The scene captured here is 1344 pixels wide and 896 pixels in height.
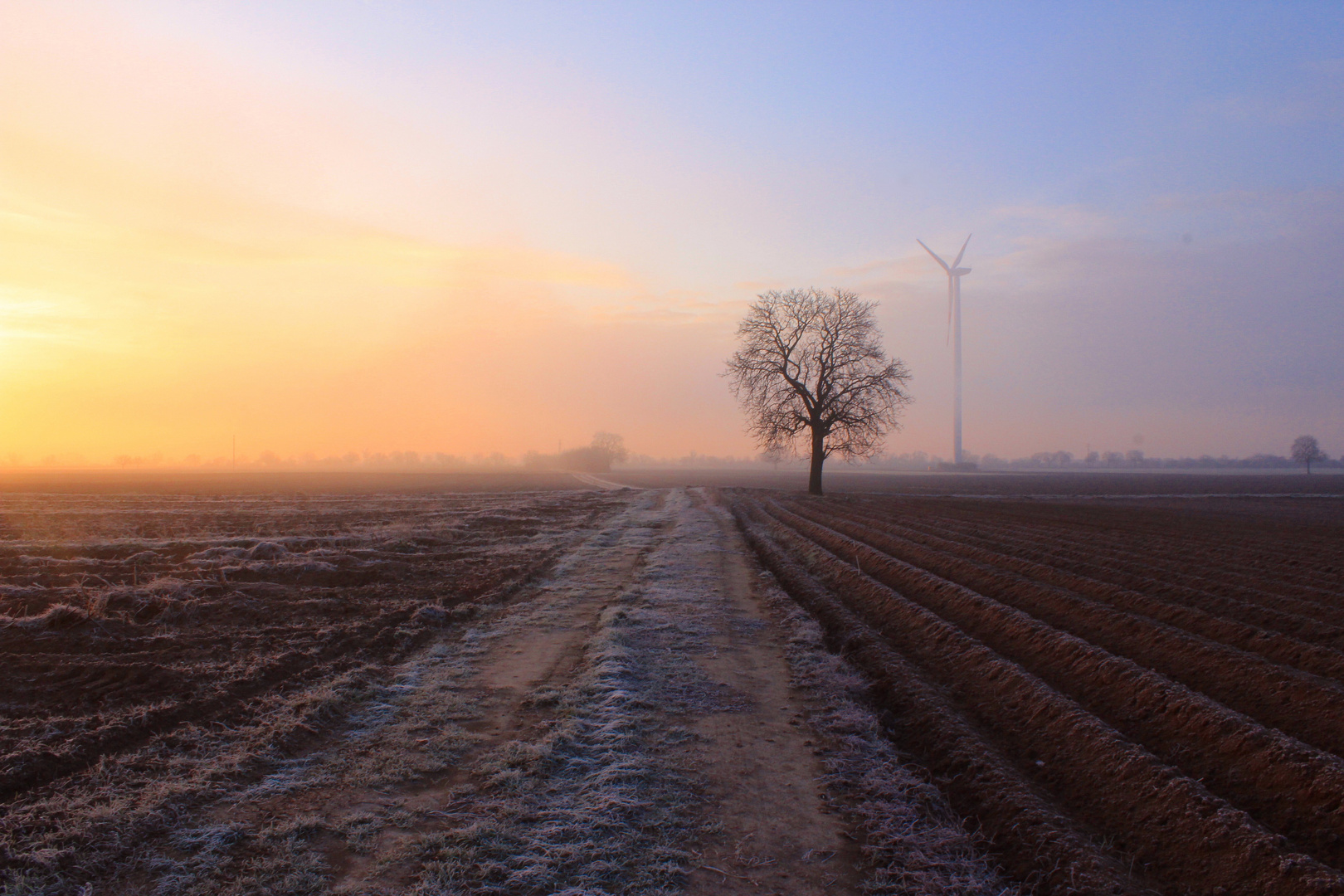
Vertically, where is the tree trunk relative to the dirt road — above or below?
above

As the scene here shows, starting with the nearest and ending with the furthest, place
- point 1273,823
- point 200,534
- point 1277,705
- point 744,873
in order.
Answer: point 744,873 → point 1273,823 → point 1277,705 → point 200,534

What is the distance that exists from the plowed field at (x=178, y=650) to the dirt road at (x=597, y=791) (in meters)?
0.59

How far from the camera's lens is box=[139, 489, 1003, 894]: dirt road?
434 cm

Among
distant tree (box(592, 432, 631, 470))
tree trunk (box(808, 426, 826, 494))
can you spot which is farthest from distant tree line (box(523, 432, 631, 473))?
tree trunk (box(808, 426, 826, 494))

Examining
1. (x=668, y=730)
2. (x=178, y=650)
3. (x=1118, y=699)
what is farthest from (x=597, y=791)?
(x=178, y=650)

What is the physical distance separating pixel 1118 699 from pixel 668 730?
489 cm

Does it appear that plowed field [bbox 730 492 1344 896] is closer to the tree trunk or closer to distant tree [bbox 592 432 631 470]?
the tree trunk

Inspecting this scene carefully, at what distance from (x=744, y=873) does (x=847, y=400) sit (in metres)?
42.8

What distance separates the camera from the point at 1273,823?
4883 mm

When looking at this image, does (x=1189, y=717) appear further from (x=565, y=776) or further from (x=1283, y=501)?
(x=1283, y=501)

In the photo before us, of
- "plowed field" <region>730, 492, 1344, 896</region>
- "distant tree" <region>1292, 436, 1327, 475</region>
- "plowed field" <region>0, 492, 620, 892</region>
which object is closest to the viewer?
"plowed field" <region>730, 492, 1344, 896</region>

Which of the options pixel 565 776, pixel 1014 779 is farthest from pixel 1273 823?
pixel 565 776

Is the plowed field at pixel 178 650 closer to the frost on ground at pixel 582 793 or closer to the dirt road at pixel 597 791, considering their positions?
the frost on ground at pixel 582 793

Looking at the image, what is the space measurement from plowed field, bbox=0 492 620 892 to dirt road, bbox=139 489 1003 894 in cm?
59
